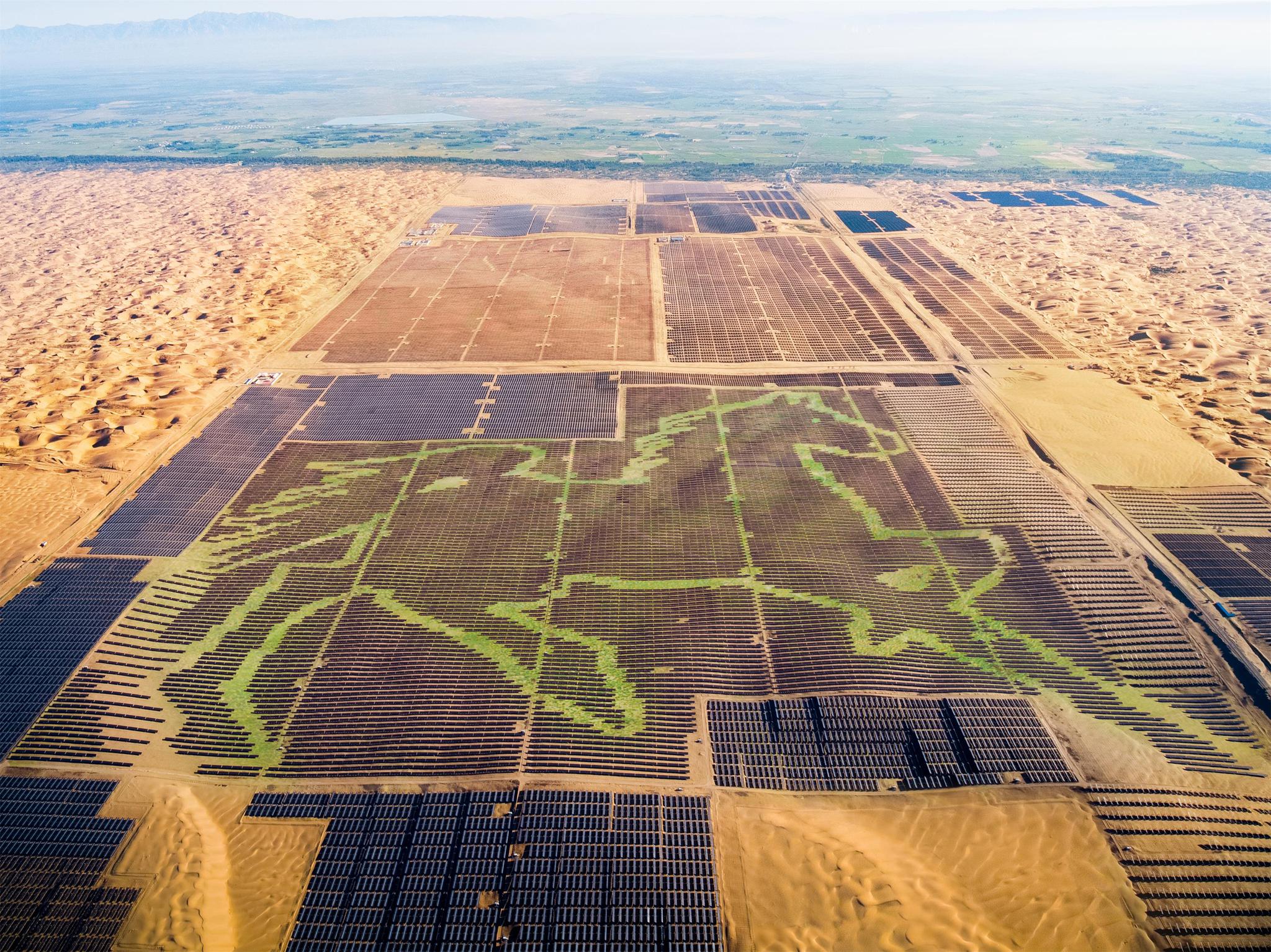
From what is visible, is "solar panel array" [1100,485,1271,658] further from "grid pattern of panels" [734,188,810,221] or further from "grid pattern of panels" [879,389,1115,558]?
"grid pattern of panels" [734,188,810,221]

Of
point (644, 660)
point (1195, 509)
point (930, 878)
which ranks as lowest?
point (930, 878)

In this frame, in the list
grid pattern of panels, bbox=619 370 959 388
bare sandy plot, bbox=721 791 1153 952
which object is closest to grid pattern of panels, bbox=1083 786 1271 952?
bare sandy plot, bbox=721 791 1153 952

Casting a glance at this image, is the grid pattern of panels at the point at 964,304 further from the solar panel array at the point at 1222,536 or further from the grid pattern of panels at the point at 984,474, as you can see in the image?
the solar panel array at the point at 1222,536

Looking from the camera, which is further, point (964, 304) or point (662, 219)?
point (662, 219)

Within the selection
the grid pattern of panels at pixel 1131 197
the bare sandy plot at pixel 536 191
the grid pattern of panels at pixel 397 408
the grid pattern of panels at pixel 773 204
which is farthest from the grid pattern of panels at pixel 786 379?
the grid pattern of panels at pixel 1131 197

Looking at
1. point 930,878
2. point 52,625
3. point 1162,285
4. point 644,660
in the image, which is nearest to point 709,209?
point 1162,285

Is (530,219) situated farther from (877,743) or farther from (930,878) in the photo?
(930,878)
